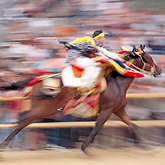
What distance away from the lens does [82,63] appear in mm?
5336

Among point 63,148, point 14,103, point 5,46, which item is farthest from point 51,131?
point 5,46

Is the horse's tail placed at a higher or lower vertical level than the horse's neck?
higher

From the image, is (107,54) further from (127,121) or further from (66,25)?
(66,25)

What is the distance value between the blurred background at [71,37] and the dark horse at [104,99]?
21.2 inches

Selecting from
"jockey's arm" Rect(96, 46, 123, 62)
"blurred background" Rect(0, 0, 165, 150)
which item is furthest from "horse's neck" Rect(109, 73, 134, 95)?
"blurred background" Rect(0, 0, 165, 150)

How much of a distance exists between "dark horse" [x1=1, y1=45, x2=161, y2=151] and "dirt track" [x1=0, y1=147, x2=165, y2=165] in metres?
0.23

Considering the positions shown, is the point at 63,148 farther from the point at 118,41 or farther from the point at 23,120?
the point at 118,41

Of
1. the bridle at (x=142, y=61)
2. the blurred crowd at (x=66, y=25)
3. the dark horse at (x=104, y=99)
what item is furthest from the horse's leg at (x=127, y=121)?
the blurred crowd at (x=66, y=25)

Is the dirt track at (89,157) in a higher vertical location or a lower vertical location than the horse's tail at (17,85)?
lower

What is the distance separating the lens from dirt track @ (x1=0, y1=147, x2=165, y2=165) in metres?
5.36

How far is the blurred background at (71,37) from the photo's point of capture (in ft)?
20.6

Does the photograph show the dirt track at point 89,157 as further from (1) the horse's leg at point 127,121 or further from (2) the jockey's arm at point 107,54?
(2) the jockey's arm at point 107,54

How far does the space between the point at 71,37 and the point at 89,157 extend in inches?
86.4

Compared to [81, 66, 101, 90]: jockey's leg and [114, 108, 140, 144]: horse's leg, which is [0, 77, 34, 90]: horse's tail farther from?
[114, 108, 140, 144]: horse's leg
